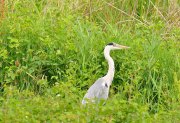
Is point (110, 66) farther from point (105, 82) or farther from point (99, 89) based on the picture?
point (99, 89)

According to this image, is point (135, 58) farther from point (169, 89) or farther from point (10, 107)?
point (10, 107)

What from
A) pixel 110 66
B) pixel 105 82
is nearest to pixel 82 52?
pixel 110 66

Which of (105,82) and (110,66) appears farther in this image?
(110,66)

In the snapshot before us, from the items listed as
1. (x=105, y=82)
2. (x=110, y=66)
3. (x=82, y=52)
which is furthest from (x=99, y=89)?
(x=82, y=52)

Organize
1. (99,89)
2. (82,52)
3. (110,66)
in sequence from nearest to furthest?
(99,89) < (110,66) < (82,52)

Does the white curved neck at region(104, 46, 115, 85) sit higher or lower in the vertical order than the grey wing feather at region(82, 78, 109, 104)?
higher

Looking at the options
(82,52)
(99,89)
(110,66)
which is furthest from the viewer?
(82,52)

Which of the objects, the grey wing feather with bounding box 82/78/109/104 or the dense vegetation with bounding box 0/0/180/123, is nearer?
the grey wing feather with bounding box 82/78/109/104

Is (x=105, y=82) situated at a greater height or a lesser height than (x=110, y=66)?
lesser

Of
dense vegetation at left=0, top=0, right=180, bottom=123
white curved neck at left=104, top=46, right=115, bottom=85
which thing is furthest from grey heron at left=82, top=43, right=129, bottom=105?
dense vegetation at left=0, top=0, right=180, bottom=123

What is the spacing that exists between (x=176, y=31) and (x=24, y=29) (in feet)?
5.86

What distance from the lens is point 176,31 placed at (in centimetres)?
871

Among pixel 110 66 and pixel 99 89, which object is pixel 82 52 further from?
pixel 99 89

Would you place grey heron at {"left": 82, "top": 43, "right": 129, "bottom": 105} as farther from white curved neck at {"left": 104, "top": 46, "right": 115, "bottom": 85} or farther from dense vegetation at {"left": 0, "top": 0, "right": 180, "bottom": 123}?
dense vegetation at {"left": 0, "top": 0, "right": 180, "bottom": 123}
